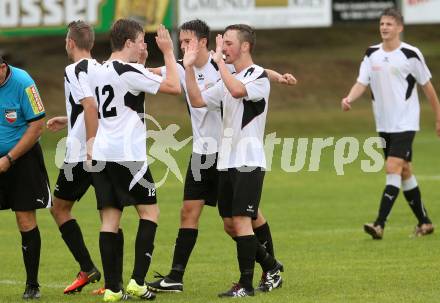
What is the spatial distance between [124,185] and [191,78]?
1.03m

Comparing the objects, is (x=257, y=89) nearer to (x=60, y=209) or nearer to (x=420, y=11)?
(x=60, y=209)

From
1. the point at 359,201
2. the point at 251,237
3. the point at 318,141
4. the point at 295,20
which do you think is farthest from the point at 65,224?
the point at 295,20

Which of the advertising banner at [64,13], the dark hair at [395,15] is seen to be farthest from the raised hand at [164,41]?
the advertising banner at [64,13]

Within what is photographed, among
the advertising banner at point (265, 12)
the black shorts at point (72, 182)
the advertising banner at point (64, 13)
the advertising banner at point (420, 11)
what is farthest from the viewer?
the advertising banner at point (420, 11)

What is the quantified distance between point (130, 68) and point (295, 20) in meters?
23.6

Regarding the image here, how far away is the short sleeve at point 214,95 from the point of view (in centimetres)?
978

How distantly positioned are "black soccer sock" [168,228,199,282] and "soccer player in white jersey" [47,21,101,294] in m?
0.71

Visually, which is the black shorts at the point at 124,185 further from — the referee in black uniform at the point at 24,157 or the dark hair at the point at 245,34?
the dark hair at the point at 245,34

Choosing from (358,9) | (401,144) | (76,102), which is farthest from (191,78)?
(358,9)

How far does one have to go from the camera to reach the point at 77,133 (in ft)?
33.3

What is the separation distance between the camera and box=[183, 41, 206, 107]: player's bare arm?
9448 mm

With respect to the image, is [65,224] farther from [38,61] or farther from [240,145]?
[38,61]

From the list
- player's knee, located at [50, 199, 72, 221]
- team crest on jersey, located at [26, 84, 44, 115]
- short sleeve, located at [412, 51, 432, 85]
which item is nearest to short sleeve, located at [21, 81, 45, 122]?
team crest on jersey, located at [26, 84, 44, 115]

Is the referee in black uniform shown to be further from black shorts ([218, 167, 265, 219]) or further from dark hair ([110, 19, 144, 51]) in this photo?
black shorts ([218, 167, 265, 219])
